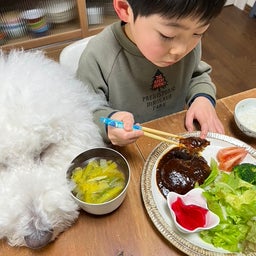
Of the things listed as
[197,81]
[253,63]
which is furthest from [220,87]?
[197,81]

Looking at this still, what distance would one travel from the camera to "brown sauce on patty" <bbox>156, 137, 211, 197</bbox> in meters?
0.66

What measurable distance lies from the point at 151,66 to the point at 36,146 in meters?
0.49

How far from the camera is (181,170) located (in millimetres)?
673

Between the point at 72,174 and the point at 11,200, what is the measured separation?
13 cm

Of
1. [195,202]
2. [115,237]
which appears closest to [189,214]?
[195,202]

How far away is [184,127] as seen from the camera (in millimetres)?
824

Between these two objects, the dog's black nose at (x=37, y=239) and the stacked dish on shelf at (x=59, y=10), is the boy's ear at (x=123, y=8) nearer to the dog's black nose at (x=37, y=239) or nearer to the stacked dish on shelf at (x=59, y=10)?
the dog's black nose at (x=37, y=239)

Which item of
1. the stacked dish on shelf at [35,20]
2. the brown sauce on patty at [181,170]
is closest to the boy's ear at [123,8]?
the brown sauce on patty at [181,170]

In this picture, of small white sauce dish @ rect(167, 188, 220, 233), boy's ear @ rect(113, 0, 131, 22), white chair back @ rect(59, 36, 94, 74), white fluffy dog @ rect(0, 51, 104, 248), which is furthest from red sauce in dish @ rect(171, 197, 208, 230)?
white chair back @ rect(59, 36, 94, 74)

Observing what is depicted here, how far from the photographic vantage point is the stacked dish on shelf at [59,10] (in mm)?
2197

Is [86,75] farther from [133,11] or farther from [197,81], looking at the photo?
[197,81]

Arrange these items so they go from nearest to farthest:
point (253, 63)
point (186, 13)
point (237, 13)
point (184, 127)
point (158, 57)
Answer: point (186, 13) → point (158, 57) → point (184, 127) → point (253, 63) → point (237, 13)

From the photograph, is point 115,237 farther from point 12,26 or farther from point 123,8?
point 12,26

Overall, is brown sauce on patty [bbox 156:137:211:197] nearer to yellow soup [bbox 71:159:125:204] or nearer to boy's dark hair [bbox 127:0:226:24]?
yellow soup [bbox 71:159:125:204]
